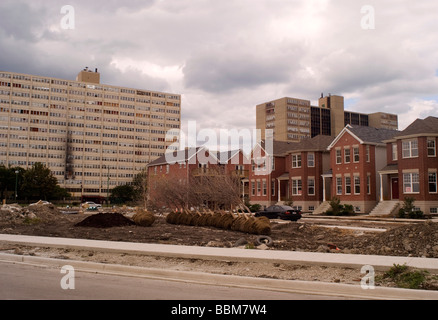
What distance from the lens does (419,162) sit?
3819cm

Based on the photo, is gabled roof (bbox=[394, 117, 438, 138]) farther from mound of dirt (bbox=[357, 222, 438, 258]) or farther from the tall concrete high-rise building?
the tall concrete high-rise building

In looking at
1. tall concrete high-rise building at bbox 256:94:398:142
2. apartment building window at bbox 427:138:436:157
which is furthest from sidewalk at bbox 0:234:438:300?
tall concrete high-rise building at bbox 256:94:398:142

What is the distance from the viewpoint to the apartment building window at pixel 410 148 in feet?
127

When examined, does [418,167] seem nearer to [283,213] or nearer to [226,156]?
[283,213]

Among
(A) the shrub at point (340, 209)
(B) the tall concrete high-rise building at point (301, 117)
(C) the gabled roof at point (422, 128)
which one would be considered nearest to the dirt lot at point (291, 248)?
(A) the shrub at point (340, 209)

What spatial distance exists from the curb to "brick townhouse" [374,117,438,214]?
1282 inches

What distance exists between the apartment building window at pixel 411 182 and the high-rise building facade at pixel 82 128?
341 ft

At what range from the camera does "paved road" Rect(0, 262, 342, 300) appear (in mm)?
8133

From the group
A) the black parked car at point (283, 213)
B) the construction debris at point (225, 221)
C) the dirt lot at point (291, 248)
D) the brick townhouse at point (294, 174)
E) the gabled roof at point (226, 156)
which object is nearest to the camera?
the dirt lot at point (291, 248)

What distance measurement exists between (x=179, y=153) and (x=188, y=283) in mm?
69389

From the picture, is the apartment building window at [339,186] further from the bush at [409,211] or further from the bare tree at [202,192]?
the bare tree at [202,192]

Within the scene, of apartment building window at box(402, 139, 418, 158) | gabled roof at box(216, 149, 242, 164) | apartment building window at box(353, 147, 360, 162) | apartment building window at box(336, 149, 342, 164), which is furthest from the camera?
gabled roof at box(216, 149, 242, 164)

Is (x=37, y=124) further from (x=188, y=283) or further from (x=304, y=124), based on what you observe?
(x=188, y=283)
